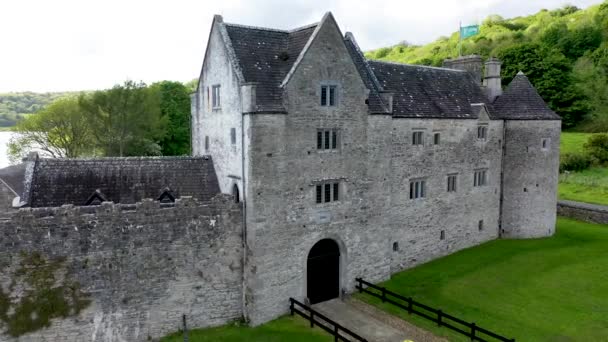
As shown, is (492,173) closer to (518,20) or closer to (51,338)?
(51,338)

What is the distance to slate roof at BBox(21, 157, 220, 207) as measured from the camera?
65.2 ft

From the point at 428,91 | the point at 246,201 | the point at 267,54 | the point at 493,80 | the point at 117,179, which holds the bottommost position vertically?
the point at 246,201

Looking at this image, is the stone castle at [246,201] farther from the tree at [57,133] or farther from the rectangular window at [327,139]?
the tree at [57,133]

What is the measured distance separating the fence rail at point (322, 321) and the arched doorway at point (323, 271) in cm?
157

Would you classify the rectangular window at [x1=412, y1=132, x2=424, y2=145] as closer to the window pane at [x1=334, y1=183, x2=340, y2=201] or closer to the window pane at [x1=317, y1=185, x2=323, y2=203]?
the window pane at [x1=334, y1=183, x2=340, y2=201]

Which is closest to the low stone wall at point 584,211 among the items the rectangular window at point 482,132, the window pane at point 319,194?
the rectangular window at point 482,132

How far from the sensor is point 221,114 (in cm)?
2264

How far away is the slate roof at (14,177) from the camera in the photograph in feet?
102

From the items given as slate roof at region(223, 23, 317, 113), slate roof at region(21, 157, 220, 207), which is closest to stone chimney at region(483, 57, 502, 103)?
slate roof at region(223, 23, 317, 113)

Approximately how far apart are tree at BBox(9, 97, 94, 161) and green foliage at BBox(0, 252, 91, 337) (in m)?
40.9

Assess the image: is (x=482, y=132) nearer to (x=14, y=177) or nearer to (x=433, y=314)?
(x=433, y=314)

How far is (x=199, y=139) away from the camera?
2600cm

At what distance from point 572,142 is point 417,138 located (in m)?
48.0

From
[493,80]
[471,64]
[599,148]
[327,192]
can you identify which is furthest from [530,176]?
[599,148]
